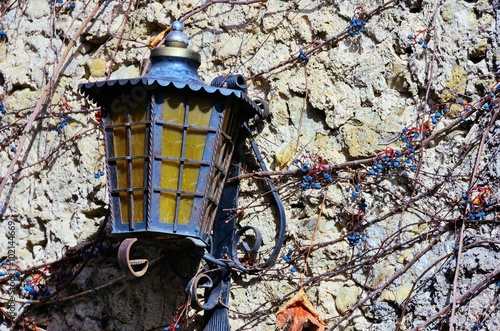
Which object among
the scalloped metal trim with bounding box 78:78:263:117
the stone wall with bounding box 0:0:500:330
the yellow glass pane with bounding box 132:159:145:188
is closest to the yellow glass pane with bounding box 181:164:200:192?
the yellow glass pane with bounding box 132:159:145:188

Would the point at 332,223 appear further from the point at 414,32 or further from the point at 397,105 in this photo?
the point at 414,32

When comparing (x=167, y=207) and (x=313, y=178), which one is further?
(x=313, y=178)

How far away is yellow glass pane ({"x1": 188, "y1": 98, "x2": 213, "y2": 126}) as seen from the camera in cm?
230

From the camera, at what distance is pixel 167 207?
225 cm

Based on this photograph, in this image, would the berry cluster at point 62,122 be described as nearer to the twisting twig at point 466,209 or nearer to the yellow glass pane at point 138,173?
the yellow glass pane at point 138,173

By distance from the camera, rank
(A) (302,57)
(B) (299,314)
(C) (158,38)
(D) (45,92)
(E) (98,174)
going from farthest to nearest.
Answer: (D) (45,92) < (C) (158,38) < (E) (98,174) < (A) (302,57) < (B) (299,314)

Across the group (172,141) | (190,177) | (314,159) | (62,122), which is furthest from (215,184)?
(62,122)

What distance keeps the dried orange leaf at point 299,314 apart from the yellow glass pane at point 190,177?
52 cm

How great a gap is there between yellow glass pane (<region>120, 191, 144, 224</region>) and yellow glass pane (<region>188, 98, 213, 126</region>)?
0.30 m

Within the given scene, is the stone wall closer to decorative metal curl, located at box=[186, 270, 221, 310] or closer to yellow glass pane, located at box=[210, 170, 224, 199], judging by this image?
decorative metal curl, located at box=[186, 270, 221, 310]

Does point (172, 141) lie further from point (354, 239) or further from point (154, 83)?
point (354, 239)

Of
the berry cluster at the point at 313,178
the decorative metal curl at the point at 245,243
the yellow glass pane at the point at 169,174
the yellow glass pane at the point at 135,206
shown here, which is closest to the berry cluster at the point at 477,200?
the berry cluster at the point at 313,178

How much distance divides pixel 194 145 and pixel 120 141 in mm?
251

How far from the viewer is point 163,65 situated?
2.40 meters
